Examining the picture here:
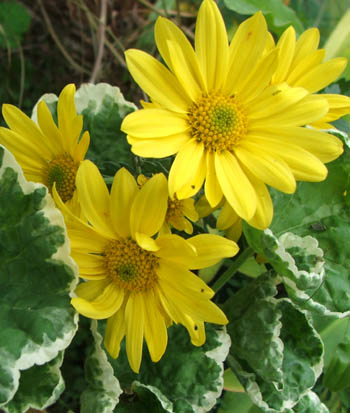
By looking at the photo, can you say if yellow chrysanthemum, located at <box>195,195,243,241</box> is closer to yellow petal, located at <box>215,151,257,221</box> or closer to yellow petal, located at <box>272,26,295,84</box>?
yellow petal, located at <box>215,151,257,221</box>

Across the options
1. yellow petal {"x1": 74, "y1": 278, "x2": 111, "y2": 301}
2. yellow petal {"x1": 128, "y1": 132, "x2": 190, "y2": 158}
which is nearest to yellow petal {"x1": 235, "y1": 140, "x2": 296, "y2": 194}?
yellow petal {"x1": 128, "y1": 132, "x2": 190, "y2": 158}

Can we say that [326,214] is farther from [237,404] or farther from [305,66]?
[237,404]

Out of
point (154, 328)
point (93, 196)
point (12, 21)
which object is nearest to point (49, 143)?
point (93, 196)

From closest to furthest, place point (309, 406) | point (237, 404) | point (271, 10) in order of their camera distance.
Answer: point (309, 406), point (237, 404), point (271, 10)

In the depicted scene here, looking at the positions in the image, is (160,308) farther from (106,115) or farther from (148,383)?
(106,115)

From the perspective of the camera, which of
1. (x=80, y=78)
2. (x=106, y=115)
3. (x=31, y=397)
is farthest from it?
(x=80, y=78)

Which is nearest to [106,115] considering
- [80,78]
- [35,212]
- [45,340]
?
[35,212]
